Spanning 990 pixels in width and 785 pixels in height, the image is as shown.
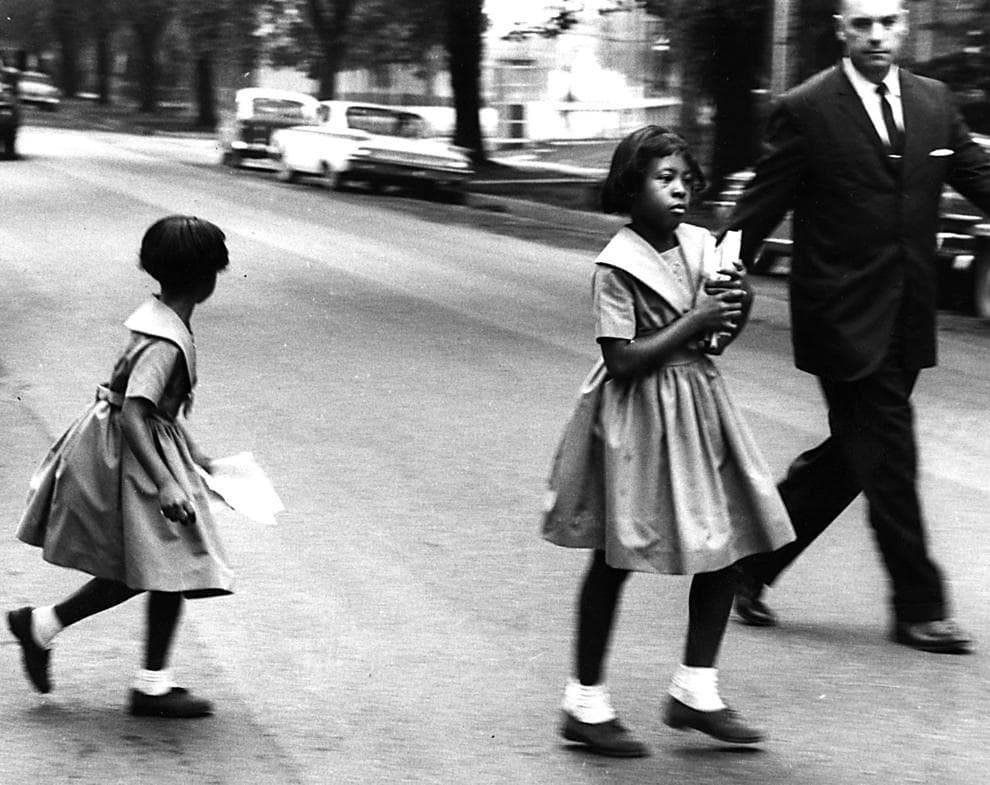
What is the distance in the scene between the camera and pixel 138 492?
15.1 feet

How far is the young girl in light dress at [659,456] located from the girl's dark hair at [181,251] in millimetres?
987

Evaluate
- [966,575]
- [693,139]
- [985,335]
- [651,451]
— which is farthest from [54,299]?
[693,139]

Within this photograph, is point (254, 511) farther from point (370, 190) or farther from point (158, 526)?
point (370, 190)

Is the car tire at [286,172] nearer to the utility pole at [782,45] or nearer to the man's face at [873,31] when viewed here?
the utility pole at [782,45]

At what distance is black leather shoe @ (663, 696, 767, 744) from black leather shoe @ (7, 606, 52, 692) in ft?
5.43

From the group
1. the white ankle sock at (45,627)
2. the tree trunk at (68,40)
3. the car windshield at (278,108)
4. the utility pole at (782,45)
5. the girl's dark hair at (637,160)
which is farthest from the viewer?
the tree trunk at (68,40)

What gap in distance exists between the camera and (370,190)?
2939 cm

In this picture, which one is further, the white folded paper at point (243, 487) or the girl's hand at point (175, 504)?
the white folded paper at point (243, 487)

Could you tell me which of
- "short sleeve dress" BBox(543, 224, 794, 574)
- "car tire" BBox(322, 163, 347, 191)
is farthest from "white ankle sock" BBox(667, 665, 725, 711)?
"car tire" BBox(322, 163, 347, 191)

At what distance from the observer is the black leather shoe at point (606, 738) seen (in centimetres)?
452

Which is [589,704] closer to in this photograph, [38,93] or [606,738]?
[606,738]

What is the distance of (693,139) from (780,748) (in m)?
23.1

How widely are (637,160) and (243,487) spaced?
4.30 ft

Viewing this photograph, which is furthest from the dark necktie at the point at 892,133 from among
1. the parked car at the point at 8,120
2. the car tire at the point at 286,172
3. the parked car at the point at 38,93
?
the parked car at the point at 38,93
